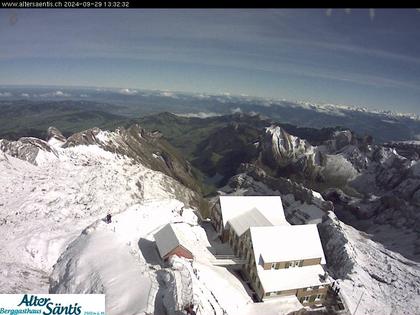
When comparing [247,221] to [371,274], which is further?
[371,274]

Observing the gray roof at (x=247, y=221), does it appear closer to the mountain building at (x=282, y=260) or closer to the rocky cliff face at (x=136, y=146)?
the mountain building at (x=282, y=260)

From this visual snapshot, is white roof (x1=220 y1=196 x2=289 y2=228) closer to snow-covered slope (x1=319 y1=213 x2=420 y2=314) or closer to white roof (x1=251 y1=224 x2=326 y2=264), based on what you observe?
white roof (x1=251 y1=224 x2=326 y2=264)

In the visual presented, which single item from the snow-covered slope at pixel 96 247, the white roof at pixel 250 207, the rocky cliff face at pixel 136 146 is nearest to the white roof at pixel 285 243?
the snow-covered slope at pixel 96 247

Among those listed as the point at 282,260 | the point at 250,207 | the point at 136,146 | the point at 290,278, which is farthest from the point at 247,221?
the point at 136,146

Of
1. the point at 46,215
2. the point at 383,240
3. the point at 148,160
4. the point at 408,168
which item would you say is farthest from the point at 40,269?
the point at 408,168

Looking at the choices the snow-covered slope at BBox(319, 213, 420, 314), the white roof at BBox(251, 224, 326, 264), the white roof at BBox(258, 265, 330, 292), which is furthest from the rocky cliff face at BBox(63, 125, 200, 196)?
the white roof at BBox(258, 265, 330, 292)

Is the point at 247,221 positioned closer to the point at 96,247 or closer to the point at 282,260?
the point at 282,260
